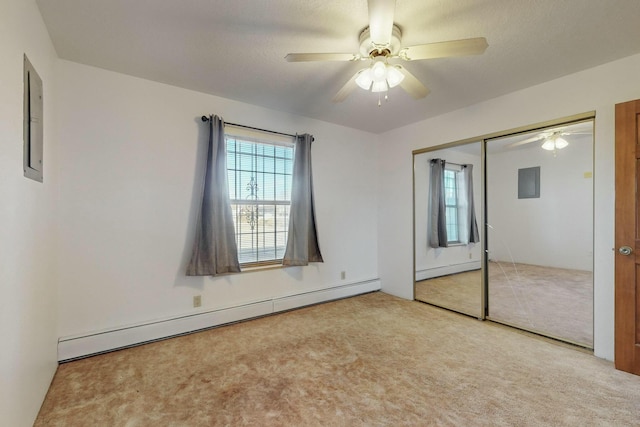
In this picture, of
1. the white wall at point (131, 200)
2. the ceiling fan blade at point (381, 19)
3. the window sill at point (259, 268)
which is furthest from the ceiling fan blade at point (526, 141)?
the window sill at point (259, 268)

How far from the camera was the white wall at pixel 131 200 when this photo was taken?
229 cm

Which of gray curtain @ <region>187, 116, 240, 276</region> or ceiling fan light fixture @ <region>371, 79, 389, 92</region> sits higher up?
ceiling fan light fixture @ <region>371, 79, 389, 92</region>

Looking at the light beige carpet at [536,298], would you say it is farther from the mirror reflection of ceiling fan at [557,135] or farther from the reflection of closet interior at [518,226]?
the mirror reflection of ceiling fan at [557,135]

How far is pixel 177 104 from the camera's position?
2.75m

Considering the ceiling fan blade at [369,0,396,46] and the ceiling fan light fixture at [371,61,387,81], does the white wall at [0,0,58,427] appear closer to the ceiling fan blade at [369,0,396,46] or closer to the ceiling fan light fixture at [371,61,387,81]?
the ceiling fan blade at [369,0,396,46]

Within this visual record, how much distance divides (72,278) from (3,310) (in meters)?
1.27

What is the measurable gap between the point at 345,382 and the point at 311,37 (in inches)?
98.1

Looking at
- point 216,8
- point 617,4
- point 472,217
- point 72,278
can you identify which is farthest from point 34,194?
point 472,217

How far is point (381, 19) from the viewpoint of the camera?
1423mm

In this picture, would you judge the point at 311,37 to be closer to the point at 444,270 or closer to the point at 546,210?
the point at 546,210

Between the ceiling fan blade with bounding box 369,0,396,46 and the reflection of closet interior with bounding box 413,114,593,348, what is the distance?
2095 mm

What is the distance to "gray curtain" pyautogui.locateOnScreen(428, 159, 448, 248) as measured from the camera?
12.0 ft

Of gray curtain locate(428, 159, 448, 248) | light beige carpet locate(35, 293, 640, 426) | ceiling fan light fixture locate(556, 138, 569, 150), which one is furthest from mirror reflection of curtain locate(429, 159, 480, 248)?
light beige carpet locate(35, 293, 640, 426)

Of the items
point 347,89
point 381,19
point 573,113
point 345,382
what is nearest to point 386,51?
point 381,19
